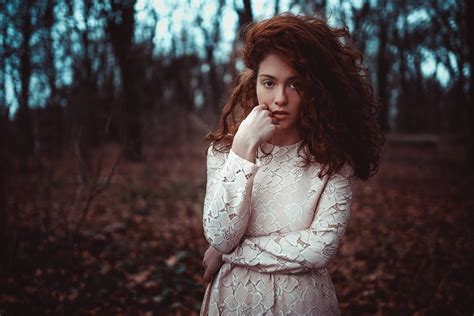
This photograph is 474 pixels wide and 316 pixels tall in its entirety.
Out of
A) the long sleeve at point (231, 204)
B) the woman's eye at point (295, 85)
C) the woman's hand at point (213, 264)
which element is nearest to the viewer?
the long sleeve at point (231, 204)

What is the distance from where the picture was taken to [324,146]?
1.54 metres

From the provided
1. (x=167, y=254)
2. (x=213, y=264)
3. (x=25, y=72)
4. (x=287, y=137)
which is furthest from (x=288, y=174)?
(x=167, y=254)

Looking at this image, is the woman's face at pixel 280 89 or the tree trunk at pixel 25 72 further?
the tree trunk at pixel 25 72

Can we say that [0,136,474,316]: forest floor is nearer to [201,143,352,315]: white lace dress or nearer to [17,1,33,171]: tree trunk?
[17,1,33,171]: tree trunk

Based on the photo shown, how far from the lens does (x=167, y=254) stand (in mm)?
4602

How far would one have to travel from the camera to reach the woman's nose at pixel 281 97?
57.9 inches

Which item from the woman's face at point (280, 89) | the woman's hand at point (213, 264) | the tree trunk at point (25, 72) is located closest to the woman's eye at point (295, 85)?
the woman's face at point (280, 89)

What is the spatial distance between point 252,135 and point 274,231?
45 cm

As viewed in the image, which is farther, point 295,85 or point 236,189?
point 295,85

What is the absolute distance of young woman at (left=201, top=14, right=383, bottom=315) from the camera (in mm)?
1436

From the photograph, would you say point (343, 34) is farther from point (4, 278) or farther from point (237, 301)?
point (4, 278)

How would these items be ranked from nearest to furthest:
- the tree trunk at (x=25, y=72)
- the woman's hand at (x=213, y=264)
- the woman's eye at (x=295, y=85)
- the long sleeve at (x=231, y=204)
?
1. the long sleeve at (x=231, y=204)
2. the woman's eye at (x=295, y=85)
3. the woman's hand at (x=213, y=264)
4. the tree trunk at (x=25, y=72)

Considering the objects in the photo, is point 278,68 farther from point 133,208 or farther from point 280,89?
point 133,208

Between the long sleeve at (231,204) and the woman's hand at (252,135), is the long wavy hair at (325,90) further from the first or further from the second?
the long sleeve at (231,204)
